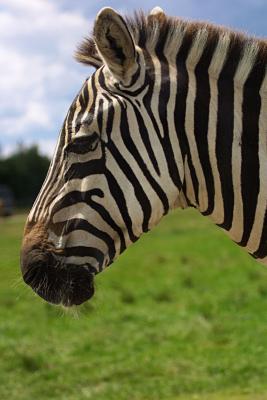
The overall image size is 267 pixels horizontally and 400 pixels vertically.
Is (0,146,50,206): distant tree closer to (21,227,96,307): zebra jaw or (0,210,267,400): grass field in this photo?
(0,210,267,400): grass field

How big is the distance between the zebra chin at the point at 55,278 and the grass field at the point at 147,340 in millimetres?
186

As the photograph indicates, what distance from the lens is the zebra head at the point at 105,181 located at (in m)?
2.95

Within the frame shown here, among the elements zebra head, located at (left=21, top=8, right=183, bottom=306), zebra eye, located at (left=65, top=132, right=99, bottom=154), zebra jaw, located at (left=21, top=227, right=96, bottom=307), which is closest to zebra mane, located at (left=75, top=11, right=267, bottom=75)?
zebra head, located at (left=21, top=8, right=183, bottom=306)

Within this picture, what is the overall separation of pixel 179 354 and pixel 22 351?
8.28 ft

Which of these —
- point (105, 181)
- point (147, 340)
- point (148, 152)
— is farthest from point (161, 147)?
point (147, 340)

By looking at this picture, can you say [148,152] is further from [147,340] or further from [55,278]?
[147,340]

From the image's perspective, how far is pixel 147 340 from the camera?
1047 centimetres

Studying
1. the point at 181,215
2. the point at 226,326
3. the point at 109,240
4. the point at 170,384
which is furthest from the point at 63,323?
the point at 181,215

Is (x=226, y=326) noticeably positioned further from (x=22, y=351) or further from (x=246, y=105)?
(x=246, y=105)

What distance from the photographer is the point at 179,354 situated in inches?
376

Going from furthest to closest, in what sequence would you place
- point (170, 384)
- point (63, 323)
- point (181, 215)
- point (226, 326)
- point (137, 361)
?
point (181, 215) → point (63, 323) → point (226, 326) → point (137, 361) → point (170, 384)

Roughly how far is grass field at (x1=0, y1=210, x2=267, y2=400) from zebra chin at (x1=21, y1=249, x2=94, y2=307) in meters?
0.19

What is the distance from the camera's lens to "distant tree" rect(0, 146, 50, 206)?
86.9m

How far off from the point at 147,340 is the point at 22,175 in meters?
82.2
